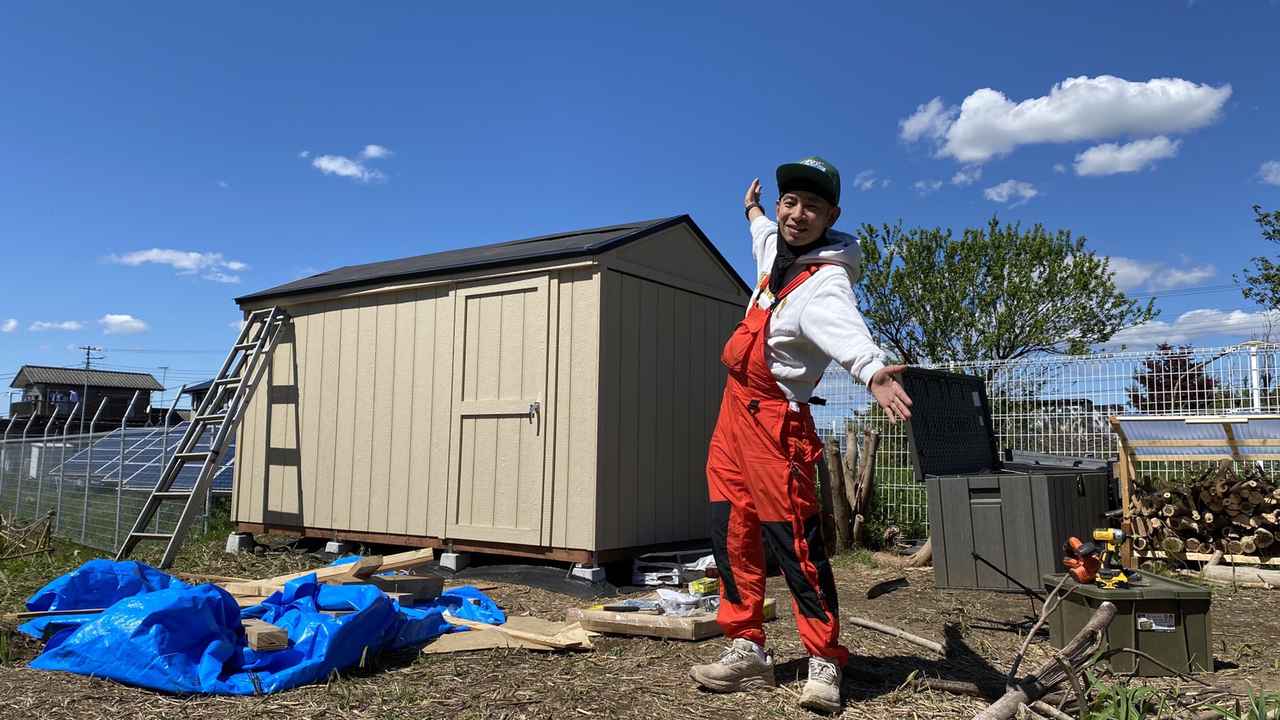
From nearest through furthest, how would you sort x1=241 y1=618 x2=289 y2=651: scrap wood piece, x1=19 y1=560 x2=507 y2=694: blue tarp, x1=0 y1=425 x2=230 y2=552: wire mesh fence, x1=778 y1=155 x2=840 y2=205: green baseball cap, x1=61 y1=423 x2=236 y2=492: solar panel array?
x1=778 y1=155 x2=840 y2=205: green baseball cap < x1=19 y1=560 x2=507 y2=694: blue tarp < x1=241 y1=618 x2=289 y2=651: scrap wood piece < x1=0 y1=425 x2=230 y2=552: wire mesh fence < x1=61 y1=423 x2=236 y2=492: solar panel array

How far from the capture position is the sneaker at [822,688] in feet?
9.09

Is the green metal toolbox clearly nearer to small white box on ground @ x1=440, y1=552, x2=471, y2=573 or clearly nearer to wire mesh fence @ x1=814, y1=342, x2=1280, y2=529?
wire mesh fence @ x1=814, y1=342, x2=1280, y2=529

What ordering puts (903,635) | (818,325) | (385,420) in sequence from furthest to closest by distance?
(385,420)
(903,635)
(818,325)

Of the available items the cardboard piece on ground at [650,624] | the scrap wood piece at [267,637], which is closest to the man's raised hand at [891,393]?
the cardboard piece on ground at [650,624]

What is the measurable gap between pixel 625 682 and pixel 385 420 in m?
4.16

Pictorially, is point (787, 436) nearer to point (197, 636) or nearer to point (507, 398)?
point (197, 636)

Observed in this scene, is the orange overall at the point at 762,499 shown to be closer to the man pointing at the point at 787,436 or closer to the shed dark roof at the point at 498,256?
the man pointing at the point at 787,436

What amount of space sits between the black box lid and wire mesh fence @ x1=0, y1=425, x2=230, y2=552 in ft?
22.9

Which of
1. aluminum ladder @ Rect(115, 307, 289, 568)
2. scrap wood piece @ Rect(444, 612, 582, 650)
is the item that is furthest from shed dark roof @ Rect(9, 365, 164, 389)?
scrap wood piece @ Rect(444, 612, 582, 650)

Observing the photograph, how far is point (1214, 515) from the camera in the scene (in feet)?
20.8

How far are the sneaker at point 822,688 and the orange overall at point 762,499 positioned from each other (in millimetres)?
38

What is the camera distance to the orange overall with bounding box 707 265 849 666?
9.29ft

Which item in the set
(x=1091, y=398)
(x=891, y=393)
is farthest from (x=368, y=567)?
(x=1091, y=398)

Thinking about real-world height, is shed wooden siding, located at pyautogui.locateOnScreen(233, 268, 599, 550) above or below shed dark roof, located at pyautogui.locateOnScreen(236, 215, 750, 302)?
below
